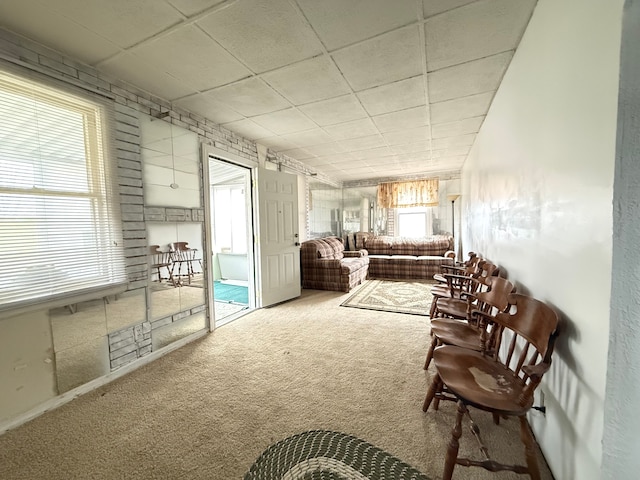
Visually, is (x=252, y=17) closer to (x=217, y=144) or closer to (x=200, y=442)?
(x=217, y=144)

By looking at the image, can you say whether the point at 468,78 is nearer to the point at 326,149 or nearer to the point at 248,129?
the point at 326,149

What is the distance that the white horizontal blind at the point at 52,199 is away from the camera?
1.58 meters

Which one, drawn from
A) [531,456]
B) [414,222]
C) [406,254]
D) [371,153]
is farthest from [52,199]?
[414,222]

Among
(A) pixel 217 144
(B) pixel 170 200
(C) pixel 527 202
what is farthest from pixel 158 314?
(C) pixel 527 202

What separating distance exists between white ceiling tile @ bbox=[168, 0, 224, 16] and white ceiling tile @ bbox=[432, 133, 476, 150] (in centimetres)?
327

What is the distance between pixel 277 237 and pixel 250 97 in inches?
79.2

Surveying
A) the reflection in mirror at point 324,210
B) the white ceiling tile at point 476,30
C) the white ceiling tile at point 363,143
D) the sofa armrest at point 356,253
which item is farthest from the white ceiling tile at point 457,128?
the sofa armrest at point 356,253

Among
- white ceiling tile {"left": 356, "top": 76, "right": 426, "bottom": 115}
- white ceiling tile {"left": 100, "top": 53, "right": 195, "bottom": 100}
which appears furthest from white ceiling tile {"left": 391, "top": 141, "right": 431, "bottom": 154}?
white ceiling tile {"left": 100, "top": 53, "right": 195, "bottom": 100}

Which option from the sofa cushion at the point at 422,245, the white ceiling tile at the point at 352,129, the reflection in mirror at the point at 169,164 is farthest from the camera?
the sofa cushion at the point at 422,245

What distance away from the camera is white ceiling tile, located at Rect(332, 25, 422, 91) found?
1690 millimetres

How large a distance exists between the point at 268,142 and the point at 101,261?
8.23ft

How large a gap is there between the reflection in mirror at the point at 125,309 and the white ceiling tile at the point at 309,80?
7.14 feet

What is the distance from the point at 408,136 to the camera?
355 centimetres

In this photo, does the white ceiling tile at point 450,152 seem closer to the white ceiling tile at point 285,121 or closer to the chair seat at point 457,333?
the white ceiling tile at point 285,121
